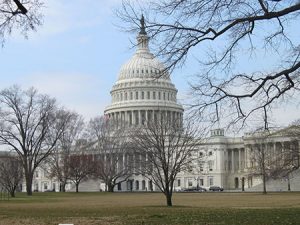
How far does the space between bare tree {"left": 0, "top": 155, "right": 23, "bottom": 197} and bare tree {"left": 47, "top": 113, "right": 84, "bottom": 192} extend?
1200cm

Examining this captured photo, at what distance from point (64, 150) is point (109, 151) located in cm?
1115

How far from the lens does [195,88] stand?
19.0 m

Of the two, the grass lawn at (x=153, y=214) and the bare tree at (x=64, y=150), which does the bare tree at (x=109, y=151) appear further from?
the grass lawn at (x=153, y=214)

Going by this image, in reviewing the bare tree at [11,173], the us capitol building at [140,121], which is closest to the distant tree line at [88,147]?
the bare tree at [11,173]

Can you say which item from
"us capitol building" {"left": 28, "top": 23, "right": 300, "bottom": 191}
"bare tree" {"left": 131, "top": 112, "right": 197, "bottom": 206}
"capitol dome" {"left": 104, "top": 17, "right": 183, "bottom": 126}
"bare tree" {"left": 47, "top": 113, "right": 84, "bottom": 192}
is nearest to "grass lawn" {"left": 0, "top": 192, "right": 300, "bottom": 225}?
"bare tree" {"left": 131, "top": 112, "right": 197, "bottom": 206}

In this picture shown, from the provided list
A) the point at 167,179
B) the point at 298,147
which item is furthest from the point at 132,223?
the point at 298,147

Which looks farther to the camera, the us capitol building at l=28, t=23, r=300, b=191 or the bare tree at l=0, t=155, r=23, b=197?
the us capitol building at l=28, t=23, r=300, b=191

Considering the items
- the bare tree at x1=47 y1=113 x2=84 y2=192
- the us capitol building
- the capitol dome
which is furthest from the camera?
the capitol dome

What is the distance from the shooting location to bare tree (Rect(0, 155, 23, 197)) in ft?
257

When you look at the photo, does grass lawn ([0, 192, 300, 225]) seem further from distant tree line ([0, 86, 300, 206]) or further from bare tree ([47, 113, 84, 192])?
bare tree ([47, 113, 84, 192])

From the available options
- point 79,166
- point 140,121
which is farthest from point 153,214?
point 140,121

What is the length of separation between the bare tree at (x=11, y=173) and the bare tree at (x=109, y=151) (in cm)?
1929

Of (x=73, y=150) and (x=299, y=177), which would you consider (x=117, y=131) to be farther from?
(x=299, y=177)

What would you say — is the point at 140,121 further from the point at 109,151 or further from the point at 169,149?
the point at 169,149
